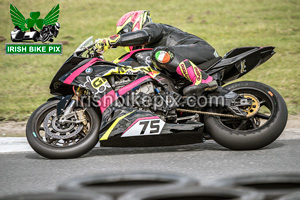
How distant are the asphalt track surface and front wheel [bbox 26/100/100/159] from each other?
104mm

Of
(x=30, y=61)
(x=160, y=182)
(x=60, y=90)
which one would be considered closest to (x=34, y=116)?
(x=60, y=90)

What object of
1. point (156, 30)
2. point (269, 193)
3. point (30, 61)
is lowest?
point (30, 61)

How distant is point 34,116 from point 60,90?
49 cm

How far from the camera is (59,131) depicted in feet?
16.9

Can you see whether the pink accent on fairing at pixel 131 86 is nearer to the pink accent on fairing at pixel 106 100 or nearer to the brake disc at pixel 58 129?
the pink accent on fairing at pixel 106 100

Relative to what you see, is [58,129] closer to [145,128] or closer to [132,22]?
[145,128]

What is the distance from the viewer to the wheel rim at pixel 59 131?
5.17m

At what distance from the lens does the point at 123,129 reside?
16.8 feet

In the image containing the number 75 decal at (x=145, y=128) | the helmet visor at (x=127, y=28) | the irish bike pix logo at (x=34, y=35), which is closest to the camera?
the number 75 decal at (x=145, y=128)

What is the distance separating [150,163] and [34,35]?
11.1 metres

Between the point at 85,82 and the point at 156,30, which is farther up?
the point at 156,30

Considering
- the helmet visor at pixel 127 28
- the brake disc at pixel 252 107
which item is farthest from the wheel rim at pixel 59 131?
the brake disc at pixel 252 107

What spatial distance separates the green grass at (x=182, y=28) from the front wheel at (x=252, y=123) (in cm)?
271

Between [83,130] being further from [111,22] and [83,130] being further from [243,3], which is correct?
[243,3]
